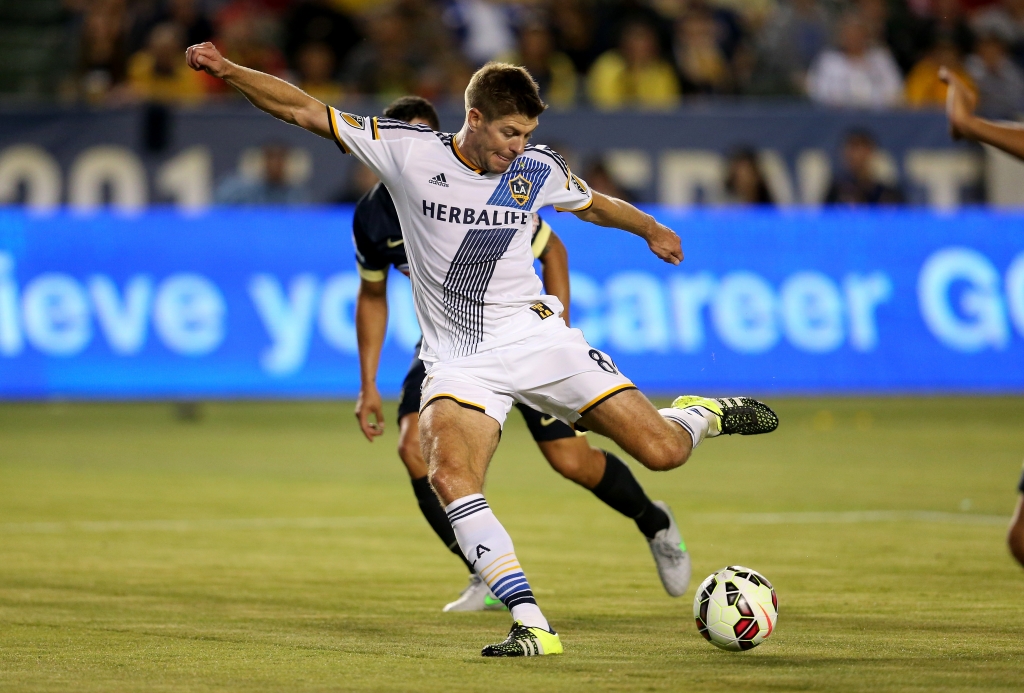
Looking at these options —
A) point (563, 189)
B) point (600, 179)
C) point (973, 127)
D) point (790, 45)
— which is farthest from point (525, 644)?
point (790, 45)

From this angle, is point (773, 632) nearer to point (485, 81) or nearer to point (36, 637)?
point (485, 81)

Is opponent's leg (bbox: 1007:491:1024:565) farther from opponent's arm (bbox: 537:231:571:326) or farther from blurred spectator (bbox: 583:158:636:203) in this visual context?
blurred spectator (bbox: 583:158:636:203)

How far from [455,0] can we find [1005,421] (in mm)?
8911

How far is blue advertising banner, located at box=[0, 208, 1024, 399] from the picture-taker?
639 inches

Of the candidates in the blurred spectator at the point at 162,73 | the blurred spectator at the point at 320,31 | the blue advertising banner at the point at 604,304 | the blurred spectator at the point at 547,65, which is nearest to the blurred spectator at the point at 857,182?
the blue advertising banner at the point at 604,304

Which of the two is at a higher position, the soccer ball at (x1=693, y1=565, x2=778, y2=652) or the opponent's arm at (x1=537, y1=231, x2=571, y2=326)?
the opponent's arm at (x1=537, y1=231, x2=571, y2=326)

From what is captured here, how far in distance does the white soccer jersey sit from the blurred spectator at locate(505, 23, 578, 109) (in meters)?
12.5

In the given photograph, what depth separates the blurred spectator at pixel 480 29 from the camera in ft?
68.8

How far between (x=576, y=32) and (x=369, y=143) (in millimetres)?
14426

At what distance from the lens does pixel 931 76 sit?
20609 millimetres

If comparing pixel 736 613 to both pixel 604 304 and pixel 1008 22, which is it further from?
pixel 1008 22

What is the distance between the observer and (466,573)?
8.48 m

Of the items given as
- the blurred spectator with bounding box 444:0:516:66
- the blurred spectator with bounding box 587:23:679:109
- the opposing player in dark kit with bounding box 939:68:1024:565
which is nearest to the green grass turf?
the opposing player in dark kit with bounding box 939:68:1024:565

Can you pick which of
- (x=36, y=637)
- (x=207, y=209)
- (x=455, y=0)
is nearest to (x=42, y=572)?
(x=36, y=637)
